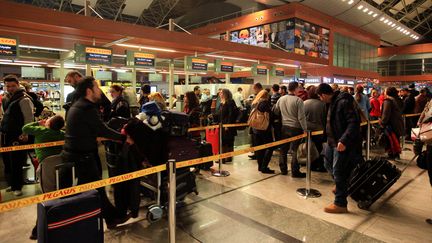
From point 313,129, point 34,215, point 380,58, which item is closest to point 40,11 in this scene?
point 34,215

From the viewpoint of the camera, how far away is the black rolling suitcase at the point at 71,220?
219cm

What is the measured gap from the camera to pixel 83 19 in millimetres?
6906

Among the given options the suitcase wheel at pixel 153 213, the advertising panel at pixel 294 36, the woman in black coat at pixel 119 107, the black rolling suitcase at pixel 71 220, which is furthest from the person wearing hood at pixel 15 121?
the advertising panel at pixel 294 36

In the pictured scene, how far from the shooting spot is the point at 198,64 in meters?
11.9

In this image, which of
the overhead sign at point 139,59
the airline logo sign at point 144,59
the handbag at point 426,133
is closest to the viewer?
the handbag at point 426,133

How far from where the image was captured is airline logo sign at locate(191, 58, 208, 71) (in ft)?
38.8

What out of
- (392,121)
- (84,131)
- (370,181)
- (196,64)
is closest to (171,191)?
(84,131)

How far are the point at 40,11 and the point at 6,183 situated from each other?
3.55m

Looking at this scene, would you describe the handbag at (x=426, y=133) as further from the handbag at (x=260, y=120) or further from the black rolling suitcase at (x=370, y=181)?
the handbag at (x=260, y=120)

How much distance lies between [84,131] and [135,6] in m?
26.4

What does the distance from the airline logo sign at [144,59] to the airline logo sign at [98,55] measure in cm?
→ 113

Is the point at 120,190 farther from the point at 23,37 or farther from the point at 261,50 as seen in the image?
the point at 261,50

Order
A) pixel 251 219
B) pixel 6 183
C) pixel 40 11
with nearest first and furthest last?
pixel 251 219 → pixel 6 183 → pixel 40 11

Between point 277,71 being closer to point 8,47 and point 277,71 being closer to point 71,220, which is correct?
point 8,47
